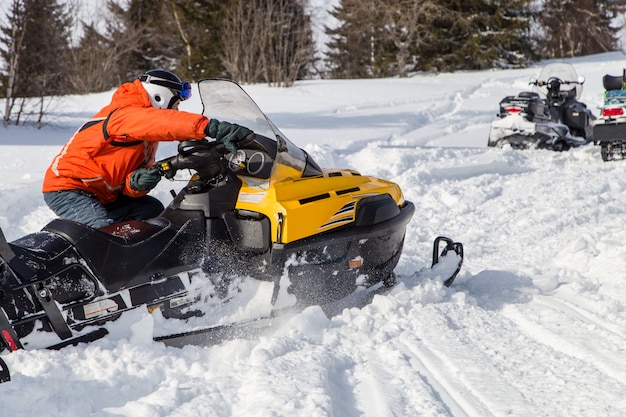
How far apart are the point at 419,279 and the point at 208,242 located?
4.67ft

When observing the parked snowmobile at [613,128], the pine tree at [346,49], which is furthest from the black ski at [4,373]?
the pine tree at [346,49]

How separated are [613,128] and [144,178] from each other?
7.03m

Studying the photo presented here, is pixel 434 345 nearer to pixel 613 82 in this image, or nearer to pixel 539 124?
pixel 539 124

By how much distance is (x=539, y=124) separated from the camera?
385 inches

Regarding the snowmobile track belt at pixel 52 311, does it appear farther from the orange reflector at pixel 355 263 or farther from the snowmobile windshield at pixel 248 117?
the orange reflector at pixel 355 263

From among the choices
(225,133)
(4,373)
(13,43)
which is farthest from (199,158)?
(13,43)

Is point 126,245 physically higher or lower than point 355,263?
higher

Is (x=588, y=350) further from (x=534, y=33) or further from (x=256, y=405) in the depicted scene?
(x=534, y=33)

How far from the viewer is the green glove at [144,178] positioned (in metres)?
3.48

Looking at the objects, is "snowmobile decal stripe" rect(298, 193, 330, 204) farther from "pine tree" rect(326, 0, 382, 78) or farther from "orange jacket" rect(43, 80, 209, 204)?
"pine tree" rect(326, 0, 382, 78)

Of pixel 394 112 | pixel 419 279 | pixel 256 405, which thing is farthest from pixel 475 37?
pixel 256 405

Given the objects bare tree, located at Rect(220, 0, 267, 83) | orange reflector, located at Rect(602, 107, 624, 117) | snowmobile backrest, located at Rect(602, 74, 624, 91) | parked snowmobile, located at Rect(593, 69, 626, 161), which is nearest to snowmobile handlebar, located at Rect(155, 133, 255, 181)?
parked snowmobile, located at Rect(593, 69, 626, 161)

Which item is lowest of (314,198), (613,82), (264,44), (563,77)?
(314,198)

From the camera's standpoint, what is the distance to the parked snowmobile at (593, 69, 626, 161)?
8484 millimetres
